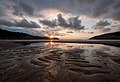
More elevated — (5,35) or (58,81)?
(5,35)

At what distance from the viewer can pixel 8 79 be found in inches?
218

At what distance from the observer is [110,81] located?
5.37 meters

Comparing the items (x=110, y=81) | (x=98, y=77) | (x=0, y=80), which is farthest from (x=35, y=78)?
(x=110, y=81)

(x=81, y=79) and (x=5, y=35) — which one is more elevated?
(x=5, y=35)

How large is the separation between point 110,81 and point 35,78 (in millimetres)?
4084

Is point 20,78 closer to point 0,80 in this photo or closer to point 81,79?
point 0,80

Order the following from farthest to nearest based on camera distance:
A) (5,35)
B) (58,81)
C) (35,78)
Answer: (5,35)
(35,78)
(58,81)

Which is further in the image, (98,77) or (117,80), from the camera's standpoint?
(98,77)

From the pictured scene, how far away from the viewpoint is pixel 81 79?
566cm

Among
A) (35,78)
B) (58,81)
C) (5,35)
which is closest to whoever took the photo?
(58,81)

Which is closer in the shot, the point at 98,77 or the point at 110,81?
the point at 110,81

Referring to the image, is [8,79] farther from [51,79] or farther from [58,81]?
[58,81]

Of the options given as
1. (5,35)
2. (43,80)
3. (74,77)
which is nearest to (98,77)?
(74,77)

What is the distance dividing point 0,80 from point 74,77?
4060 millimetres
